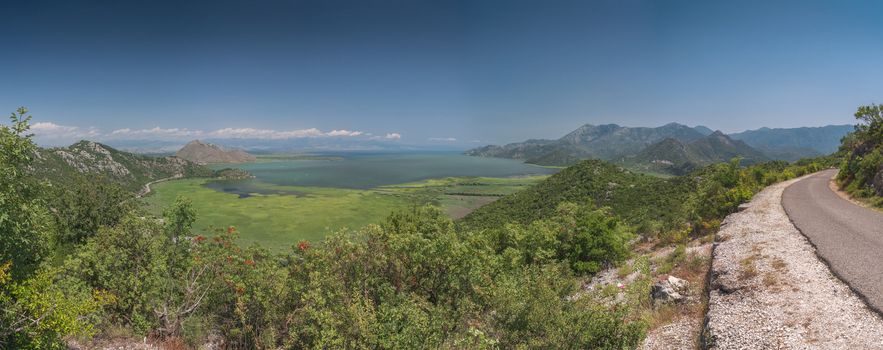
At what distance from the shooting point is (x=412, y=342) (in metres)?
12.5

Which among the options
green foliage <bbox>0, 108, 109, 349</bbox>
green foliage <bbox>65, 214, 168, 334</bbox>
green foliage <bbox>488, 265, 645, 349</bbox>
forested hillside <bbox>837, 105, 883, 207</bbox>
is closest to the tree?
green foliage <bbox>0, 108, 109, 349</bbox>

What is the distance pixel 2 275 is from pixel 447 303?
14.4 m

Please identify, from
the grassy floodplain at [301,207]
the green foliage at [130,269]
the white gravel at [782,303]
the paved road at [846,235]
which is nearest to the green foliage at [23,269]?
the green foliage at [130,269]

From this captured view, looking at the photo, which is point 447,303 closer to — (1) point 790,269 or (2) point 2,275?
(2) point 2,275

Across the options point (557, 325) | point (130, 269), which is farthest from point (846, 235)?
point (130, 269)

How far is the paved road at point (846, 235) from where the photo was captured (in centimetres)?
1442

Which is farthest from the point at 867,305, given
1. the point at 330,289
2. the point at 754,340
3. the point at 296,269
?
the point at 296,269

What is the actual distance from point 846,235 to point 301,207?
125689mm

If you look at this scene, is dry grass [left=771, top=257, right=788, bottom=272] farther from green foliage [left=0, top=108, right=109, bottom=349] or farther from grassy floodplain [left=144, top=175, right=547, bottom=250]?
grassy floodplain [left=144, top=175, right=547, bottom=250]

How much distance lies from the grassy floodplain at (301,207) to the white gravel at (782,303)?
62.3 meters

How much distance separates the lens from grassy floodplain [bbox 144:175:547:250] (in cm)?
9225

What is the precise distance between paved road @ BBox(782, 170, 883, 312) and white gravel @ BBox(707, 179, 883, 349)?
49 centimetres

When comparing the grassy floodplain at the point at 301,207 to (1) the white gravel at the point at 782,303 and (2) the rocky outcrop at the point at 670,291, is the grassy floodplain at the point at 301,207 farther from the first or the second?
(1) the white gravel at the point at 782,303

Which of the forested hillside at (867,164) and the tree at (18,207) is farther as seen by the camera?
the forested hillside at (867,164)
